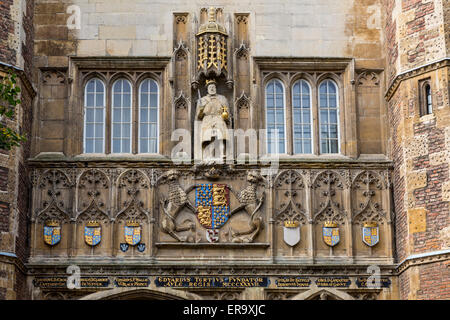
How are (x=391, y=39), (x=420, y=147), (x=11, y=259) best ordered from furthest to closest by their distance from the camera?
(x=391, y=39) < (x=420, y=147) < (x=11, y=259)

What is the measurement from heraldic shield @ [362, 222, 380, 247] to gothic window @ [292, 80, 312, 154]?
6.96 feet

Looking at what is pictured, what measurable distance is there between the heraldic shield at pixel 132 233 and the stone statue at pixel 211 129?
1.98m

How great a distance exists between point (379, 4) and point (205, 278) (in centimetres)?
741

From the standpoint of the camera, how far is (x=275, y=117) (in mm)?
23828

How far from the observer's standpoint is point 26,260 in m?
22.3

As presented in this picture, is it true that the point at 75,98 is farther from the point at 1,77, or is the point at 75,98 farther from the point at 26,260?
the point at 26,260

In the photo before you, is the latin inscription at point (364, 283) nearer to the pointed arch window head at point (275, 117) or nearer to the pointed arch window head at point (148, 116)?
the pointed arch window head at point (275, 117)

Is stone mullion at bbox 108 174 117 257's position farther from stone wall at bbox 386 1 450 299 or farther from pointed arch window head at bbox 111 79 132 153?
stone wall at bbox 386 1 450 299

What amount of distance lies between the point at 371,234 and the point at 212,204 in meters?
3.41

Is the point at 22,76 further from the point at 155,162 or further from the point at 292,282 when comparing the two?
the point at 292,282

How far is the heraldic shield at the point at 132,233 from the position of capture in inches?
890

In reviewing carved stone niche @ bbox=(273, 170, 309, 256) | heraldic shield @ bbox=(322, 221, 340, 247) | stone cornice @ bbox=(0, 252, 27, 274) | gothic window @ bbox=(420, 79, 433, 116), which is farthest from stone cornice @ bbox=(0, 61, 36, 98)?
gothic window @ bbox=(420, 79, 433, 116)

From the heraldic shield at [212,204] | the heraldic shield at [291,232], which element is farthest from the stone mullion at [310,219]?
the heraldic shield at [212,204]

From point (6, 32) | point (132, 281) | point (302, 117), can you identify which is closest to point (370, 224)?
point (302, 117)
